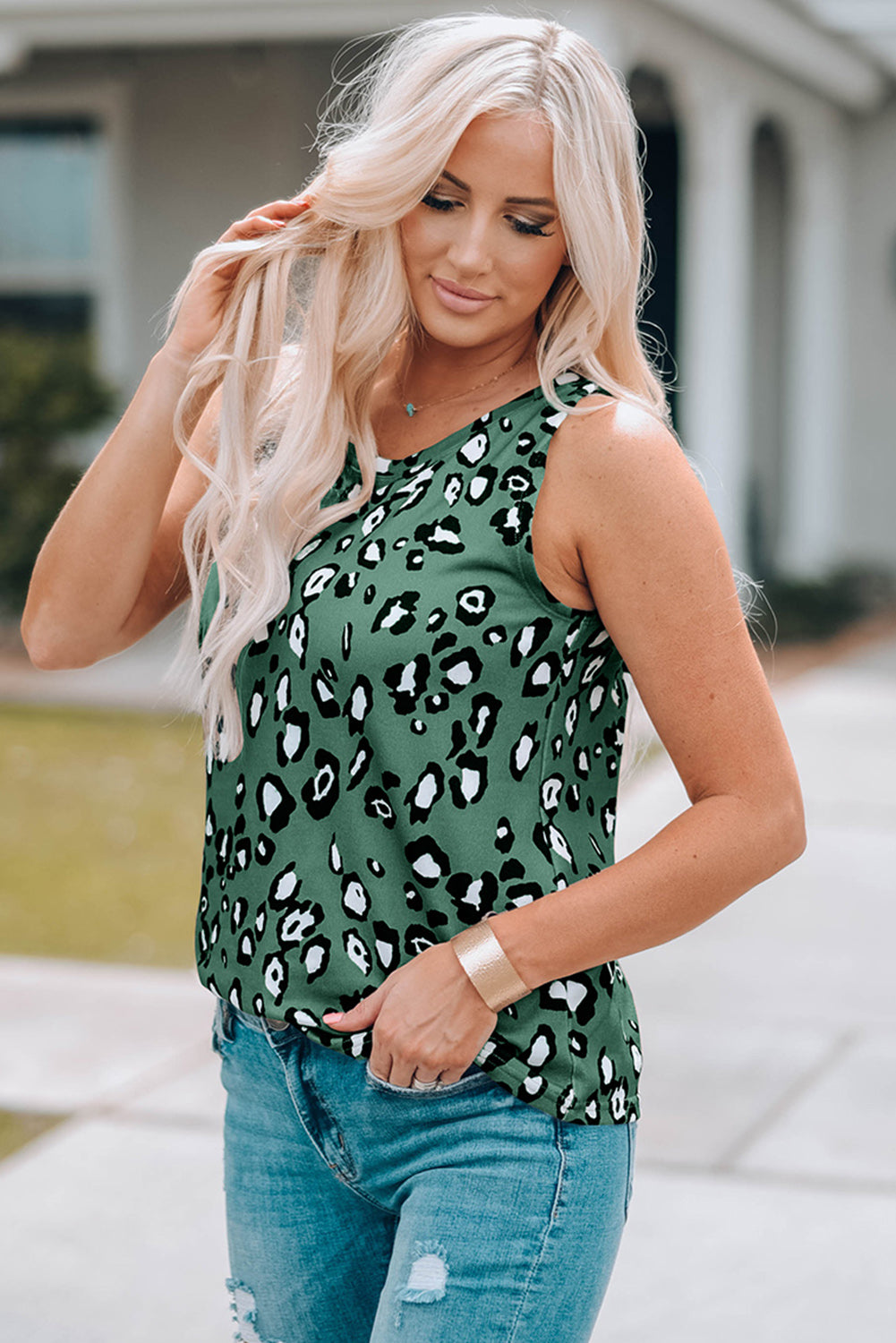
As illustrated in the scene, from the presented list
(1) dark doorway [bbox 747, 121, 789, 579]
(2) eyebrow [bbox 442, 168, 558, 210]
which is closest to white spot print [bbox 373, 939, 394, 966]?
(2) eyebrow [bbox 442, 168, 558, 210]

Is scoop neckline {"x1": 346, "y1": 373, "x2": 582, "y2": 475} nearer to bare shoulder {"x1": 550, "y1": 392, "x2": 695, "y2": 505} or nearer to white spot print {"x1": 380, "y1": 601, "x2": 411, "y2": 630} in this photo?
bare shoulder {"x1": 550, "y1": 392, "x2": 695, "y2": 505}

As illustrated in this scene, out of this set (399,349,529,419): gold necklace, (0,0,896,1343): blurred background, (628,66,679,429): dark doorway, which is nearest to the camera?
(399,349,529,419): gold necklace

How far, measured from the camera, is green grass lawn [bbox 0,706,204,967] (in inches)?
208

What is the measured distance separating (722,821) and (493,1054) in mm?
291

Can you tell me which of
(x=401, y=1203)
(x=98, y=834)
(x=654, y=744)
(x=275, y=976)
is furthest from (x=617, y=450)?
(x=654, y=744)

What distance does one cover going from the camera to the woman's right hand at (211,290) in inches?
72.6

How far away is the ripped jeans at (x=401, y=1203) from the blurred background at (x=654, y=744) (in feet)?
1.91

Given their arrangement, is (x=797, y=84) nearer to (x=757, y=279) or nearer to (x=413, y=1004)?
(x=757, y=279)

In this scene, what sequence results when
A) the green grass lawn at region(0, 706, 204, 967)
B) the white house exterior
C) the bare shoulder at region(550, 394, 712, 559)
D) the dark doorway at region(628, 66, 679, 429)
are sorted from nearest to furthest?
the bare shoulder at region(550, 394, 712, 559), the green grass lawn at region(0, 706, 204, 967), the white house exterior, the dark doorway at region(628, 66, 679, 429)

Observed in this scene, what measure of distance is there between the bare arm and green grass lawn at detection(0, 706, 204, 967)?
3.59 metres

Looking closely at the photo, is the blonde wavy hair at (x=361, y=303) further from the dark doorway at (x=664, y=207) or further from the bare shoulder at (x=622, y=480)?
the dark doorway at (x=664, y=207)

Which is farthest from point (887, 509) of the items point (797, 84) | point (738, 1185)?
point (738, 1185)

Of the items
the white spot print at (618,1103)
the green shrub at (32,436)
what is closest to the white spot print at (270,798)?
the white spot print at (618,1103)

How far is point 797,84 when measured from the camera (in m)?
11.8
